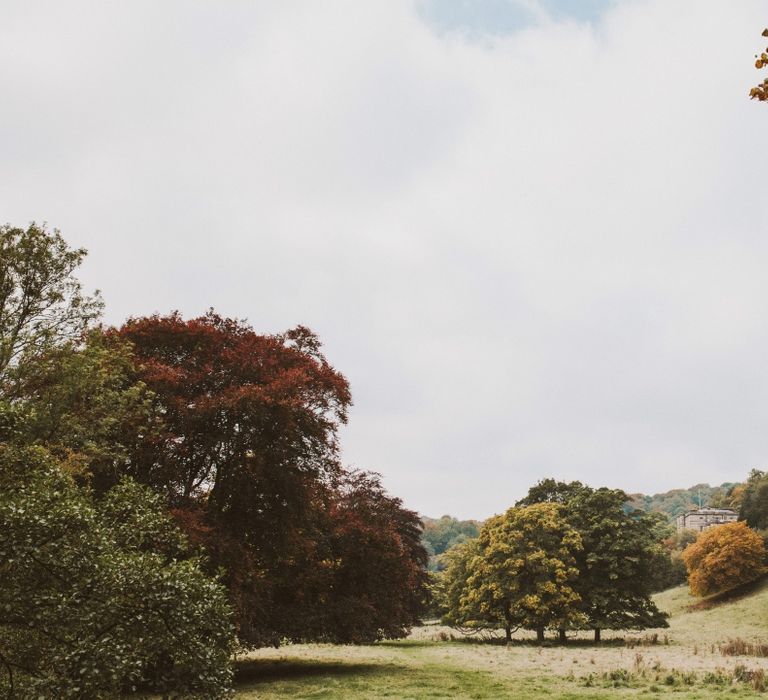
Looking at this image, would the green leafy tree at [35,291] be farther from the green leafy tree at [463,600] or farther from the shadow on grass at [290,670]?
the green leafy tree at [463,600]

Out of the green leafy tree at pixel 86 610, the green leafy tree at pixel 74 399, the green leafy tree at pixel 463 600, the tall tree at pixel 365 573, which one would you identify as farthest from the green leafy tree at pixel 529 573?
the green leafy tree at pixel 86 610

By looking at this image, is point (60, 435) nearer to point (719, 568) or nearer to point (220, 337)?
point (220, 337)

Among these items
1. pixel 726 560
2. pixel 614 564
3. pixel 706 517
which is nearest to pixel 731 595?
pixel 726 560

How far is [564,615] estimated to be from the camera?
145 feet

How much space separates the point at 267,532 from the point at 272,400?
226 inches

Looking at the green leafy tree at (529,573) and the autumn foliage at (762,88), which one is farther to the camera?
the green leafy tree at (529,573)

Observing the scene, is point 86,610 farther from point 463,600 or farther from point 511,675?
point 463,600

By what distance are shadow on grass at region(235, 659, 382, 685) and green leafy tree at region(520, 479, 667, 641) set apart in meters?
23.6

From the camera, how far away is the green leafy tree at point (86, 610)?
8.52 metres

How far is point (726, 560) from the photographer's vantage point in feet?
225

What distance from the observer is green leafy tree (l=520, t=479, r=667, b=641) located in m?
46.4

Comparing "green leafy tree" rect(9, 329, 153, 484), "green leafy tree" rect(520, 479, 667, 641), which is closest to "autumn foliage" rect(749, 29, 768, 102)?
"green leafy tree" rect(9, 329, 153, 484)

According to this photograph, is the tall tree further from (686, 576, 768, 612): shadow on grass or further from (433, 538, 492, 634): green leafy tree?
(686, 576, 768, 612): shadow on grass

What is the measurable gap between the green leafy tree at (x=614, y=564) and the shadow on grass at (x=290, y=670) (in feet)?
77.3
